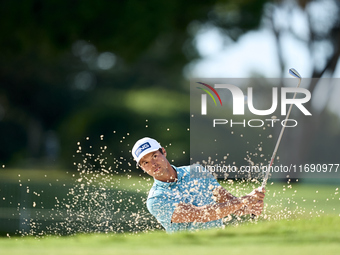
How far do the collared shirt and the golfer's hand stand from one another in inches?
1.5

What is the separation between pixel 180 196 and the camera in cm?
438

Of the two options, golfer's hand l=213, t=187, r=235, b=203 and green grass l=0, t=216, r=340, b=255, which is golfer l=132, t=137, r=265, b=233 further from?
green grass l=0, t=216, r=340, b=255

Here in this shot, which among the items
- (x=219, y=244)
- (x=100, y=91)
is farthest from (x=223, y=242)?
(x=100, y=91)

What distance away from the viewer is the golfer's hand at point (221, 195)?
14.4ft

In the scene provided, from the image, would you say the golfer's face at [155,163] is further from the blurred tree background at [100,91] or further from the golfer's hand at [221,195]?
the blurred tree background at [100,91]

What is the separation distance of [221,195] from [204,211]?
292mm

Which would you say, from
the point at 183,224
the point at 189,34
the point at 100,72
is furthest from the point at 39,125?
the point at 183,224

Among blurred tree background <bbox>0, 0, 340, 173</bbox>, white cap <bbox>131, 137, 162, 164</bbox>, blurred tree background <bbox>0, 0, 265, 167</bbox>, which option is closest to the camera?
white cap <bbox>131, 137, 162, 164</bbox>

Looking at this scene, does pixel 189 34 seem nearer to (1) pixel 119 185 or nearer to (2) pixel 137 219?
(1) pixel 119 185

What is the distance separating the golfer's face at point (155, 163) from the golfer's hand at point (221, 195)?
1.42ft

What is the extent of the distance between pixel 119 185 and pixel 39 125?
26.0 ft

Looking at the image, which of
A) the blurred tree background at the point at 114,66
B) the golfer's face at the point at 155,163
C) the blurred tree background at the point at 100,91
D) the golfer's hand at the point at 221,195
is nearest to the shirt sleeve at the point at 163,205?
the golfer's face at the point at 155,163

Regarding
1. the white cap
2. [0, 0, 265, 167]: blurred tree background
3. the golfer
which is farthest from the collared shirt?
[0, 0, 265, 167]: blurred tree background

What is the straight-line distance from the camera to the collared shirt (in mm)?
4254
